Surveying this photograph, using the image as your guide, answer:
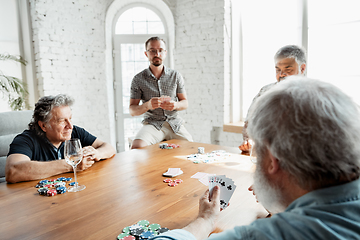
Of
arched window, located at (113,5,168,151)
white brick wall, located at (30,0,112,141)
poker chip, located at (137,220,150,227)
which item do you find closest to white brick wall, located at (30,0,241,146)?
white brick wall, located at (30,0,112,141)

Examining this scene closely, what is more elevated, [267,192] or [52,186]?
[267,192]

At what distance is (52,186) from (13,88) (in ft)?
9.54

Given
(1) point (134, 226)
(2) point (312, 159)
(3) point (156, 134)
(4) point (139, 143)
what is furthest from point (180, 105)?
(2) point (312, 159)

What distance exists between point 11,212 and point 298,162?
4.07 feet

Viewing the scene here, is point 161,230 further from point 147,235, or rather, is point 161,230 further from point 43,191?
point 43,191

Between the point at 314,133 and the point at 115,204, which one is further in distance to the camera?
the point at 115,204

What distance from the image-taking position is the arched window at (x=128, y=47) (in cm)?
514

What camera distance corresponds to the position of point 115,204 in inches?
49.8

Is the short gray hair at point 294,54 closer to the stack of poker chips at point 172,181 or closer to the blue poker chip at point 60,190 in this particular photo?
the stack of poker chips at point 172,181

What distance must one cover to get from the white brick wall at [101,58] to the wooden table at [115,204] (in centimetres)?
303

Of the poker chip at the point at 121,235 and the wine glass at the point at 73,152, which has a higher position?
the wine glass at the point at 73,152

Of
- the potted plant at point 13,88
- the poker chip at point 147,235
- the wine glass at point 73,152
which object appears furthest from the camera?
the potted plant at point 13,88

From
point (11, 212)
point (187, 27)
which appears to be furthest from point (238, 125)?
point (11, 212)

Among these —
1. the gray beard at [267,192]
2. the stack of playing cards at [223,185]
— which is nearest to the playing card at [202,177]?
the stack of playing cards at [223,185]
